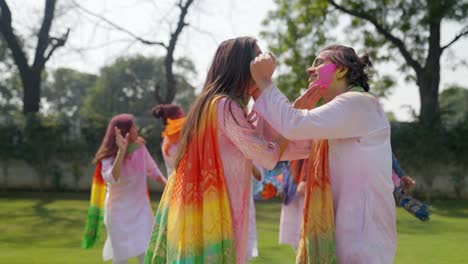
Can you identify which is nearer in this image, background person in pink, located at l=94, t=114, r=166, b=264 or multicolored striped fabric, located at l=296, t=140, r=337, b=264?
multicolored striped fabric, located at l=296, t=140, r=337, b=264

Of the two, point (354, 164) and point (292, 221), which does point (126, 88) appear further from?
point (354, 164)

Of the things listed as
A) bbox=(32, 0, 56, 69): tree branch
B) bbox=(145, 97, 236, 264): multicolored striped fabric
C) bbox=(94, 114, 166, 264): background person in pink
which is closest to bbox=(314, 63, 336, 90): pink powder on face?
bbox=(145, 97, 236, 264): multicolored striped fabric

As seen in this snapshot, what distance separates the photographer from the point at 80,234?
38.5 feet

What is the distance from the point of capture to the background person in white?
2783 mm

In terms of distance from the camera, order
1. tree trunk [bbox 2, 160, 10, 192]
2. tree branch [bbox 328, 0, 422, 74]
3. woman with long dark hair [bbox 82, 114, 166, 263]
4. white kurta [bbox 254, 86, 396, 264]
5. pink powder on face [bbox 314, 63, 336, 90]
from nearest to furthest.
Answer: white kurta [bbox 254, 86, 396, 264]
pink powder on face [bbox 314, 63, 336, 90]
woman with long dark hair [bbox 82, 114, 166, 263]
tree trunk [bbox 2, 160, 10, 192]
tree branch [bbox 328, 0, 422, 74]

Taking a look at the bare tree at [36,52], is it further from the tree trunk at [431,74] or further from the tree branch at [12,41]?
the tree trunk at [431,74]

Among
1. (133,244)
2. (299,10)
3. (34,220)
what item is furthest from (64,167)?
(133,244)

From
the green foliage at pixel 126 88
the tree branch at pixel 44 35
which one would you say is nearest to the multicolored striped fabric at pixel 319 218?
the tree branch at pixel 44 35

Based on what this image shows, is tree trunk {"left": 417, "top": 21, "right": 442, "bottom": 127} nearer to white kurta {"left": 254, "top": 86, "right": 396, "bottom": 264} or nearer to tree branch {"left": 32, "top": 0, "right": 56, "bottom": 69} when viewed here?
tree branch {"left": 32, "top": 0, "right": 56, "bottom": 69}

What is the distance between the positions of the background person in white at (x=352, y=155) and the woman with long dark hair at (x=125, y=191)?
369cm

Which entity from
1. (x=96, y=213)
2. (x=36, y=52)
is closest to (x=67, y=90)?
(x=36, y=52)

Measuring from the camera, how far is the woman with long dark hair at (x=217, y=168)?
2852mm

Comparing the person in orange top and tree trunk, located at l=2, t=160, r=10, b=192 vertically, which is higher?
the person in orange top

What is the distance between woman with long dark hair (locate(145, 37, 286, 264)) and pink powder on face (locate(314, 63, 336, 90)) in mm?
320
